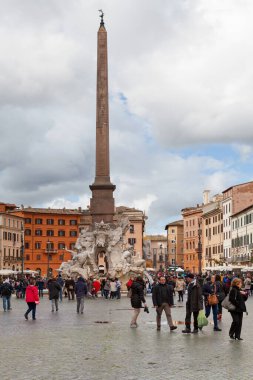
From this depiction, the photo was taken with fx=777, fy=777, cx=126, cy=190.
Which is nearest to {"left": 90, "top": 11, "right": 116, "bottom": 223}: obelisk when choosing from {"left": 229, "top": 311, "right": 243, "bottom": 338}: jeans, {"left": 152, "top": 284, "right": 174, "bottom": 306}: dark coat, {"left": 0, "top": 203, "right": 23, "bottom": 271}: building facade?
{"left": 152, "top": 284, "right": 174, "bottom": 306}: dark coat

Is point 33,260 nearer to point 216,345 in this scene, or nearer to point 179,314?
point 179,314

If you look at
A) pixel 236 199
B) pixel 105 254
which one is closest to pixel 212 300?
pixel 105 254

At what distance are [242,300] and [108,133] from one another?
109ft

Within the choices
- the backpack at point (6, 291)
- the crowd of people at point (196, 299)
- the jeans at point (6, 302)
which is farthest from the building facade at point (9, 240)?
the crowd of people at point (196, 299)

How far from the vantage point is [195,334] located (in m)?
16.8

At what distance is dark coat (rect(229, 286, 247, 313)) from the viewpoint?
15.3m

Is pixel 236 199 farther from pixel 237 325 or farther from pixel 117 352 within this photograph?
pixel 117 352

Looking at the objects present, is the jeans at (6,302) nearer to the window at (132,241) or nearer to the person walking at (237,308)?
the person walking at (237,308)

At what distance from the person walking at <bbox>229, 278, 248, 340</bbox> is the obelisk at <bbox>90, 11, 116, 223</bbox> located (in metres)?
31.7

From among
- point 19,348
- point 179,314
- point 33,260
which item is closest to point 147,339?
point 19,348

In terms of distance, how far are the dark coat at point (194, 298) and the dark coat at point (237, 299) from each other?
60.4 inches

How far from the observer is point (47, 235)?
11769cm

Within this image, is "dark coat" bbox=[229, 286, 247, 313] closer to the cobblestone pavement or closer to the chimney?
the cobblestone pavement

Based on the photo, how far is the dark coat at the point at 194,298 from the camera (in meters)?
17.0
